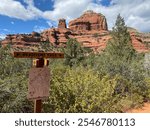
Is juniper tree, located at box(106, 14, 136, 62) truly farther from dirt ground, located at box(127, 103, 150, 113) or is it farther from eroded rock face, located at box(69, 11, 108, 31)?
eroded rock face, located at box(69, 11, 108, 31)

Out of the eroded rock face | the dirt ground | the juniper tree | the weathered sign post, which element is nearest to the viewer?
the weathered sign post

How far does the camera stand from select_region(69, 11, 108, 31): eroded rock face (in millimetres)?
150125

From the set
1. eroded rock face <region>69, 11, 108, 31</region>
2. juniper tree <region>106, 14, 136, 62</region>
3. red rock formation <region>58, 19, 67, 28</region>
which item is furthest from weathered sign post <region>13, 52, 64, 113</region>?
eroded rock face <region>69, 11, 108, 31</region>

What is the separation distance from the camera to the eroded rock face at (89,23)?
150 metres

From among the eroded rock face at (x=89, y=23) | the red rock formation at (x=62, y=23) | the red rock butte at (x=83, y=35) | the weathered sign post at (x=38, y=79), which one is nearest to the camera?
the weathered sign post at (x=38, y=79)

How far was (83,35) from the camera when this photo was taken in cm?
13425

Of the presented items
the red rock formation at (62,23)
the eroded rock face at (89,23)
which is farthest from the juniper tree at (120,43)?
the eroded rock face at (89,23)

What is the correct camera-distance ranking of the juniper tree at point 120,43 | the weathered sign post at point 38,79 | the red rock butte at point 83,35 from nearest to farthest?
the weathered sign post at point 38,79
the juniper tree at point 120,43
the red rock butte at point 83,35

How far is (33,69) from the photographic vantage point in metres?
5.59

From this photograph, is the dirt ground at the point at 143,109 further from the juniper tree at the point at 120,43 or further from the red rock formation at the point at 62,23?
the red rock formation at the point at 62,23

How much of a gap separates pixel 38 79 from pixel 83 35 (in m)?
129

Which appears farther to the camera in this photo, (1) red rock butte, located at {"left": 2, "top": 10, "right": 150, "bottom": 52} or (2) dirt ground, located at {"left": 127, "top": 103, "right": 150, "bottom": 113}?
(1) red rock butte, located at {"left": 2, "top": 10, "right": 150, "bottom": 52}

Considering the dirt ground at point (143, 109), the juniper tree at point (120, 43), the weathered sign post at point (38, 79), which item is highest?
the juniper tree at point (120, 43)

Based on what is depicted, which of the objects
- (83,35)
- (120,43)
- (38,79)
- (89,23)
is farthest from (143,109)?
(89,23)
